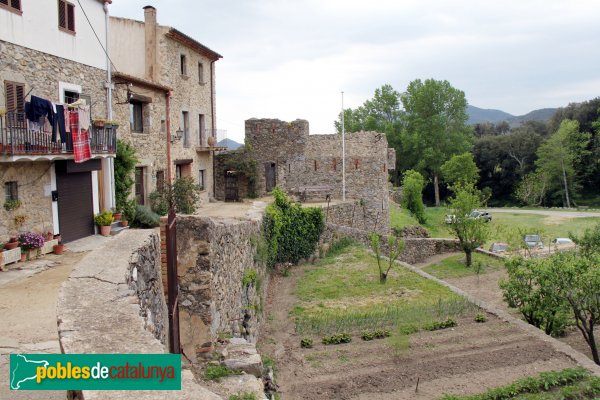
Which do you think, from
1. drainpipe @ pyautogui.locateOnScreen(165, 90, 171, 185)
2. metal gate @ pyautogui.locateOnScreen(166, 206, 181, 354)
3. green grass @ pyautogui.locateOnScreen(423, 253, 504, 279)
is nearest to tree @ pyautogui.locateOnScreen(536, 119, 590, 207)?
green grass @ pyautogui.locateOnScreen(423, 253, 504, 279)

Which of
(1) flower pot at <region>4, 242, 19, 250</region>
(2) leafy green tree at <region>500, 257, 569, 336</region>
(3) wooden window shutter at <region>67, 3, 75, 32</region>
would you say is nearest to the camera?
(1) flower pot at <region>4, 242, 19, 250</region>

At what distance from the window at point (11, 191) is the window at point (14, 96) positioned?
1792 millimetres

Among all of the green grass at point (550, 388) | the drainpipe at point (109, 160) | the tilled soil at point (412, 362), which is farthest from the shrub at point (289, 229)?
the green grass at point (550, 388)

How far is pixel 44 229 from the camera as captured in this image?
13.9 m

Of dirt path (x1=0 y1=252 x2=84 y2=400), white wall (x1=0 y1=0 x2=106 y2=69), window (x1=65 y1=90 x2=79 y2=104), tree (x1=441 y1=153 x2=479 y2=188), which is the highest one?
white wall (x1=0 y1=0 x2=106 y2=69)

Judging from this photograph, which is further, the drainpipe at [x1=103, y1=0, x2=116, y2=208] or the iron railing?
the drainpipe at [x1=103, y1=0, x2=116, y2=208]

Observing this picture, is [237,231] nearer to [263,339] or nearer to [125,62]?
[263,339]

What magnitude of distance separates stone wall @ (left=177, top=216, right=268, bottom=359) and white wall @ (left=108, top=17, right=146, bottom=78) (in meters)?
13.8

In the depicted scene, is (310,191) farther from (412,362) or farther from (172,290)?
(172,290)

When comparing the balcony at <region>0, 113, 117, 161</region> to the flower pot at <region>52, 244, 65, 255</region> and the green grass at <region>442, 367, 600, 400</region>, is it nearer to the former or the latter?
the flower pot at <region>52, 244, 65, 255</region>

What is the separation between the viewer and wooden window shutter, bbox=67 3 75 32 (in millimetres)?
14961

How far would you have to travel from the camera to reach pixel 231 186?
28.8m

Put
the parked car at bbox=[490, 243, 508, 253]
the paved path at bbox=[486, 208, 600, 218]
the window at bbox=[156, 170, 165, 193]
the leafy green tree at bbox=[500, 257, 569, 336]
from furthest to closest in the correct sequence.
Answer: the paved path at bbox=[486, 208, 600, 218]
the parked car at bbox=[490, 243, 508, 253]
the window at bbox=[156, 170, 165, 193]
the leafy green tree at bbox=[500, 257, 569, 336]

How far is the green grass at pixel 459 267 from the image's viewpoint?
24422mm
